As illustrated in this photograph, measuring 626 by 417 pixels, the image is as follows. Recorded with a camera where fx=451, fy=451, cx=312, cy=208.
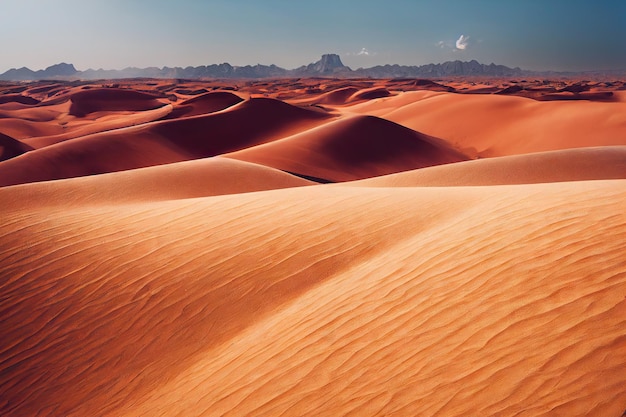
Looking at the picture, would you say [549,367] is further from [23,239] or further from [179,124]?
[179,124]

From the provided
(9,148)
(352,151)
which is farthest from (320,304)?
(9,148)

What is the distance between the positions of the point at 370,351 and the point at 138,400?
83.4 inches

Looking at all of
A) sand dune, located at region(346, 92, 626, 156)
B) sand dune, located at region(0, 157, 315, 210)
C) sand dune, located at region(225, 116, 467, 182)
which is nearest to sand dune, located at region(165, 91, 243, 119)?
sand dune, located at region(346, 92, 626, 156)

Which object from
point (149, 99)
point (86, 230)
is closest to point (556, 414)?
point (86, 230)

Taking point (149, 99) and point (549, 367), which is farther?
point (149, 99)

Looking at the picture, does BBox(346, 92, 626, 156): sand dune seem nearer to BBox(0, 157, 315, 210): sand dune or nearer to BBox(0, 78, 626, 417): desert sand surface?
BBox(0, 157, 315, 210): sand dune

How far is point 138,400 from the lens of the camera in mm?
3924

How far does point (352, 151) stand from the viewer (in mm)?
24922

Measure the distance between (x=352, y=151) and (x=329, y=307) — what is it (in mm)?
21242

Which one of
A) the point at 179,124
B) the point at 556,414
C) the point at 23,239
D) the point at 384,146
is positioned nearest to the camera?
the point at 556,414

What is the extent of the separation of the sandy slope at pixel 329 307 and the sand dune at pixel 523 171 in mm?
6473

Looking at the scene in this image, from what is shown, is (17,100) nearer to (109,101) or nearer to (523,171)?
(109,101)

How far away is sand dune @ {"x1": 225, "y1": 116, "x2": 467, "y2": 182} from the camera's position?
21.5 metres

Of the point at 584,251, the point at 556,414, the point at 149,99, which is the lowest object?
the point at 556,414
